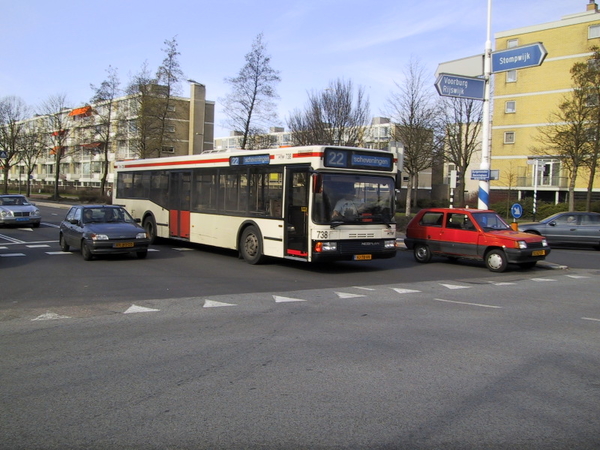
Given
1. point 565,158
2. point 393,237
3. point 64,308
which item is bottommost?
point 64,308

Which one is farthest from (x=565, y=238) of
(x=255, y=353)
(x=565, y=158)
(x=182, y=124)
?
(x=182, y=124)

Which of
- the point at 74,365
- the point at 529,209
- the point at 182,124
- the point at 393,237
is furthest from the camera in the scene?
the point at 182,124

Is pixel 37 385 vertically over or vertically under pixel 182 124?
under

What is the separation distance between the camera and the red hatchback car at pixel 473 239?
1440 centimetres

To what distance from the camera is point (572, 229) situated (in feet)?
72.0

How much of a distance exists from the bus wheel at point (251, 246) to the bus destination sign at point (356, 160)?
2965 mm

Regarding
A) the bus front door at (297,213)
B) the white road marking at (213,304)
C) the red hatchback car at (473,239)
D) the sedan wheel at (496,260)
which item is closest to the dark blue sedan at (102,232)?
the bus front door at (297,213)

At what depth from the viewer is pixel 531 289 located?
11883 mm

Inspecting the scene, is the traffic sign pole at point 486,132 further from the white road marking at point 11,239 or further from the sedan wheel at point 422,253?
the white road marking at point 11,239

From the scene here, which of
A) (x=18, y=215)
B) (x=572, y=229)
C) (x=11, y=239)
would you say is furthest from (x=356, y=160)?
(x=18, y=215)

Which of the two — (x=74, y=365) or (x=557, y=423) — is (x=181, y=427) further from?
(x=557, y=423)

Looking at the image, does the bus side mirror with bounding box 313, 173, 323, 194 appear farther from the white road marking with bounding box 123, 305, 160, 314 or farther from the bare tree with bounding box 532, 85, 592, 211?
the bare tree with bounding box 532, 85, 592, 211

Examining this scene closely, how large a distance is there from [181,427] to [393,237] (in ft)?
33.4

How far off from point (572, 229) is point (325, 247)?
553 inches
